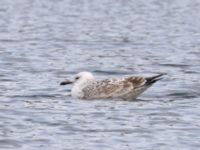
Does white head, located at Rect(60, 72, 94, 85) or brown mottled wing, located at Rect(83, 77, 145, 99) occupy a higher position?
white head, located at Rect(60, 72, 94, 85)

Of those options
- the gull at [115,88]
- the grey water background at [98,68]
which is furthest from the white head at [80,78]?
the grey water background at [98,68]

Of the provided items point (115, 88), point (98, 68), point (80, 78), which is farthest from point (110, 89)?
point (98, 68)

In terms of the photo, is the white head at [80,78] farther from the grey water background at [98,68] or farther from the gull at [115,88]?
the grey water background at [98,68]

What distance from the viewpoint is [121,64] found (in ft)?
82.3

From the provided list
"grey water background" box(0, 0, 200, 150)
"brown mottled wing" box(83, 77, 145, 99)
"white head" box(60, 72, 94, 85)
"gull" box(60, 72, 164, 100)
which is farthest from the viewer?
"white head" box(60, 72, 94, 85)

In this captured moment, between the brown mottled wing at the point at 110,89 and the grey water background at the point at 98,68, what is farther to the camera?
the brown mottled wing at the point at 110,89

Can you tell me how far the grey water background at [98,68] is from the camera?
51.1 ft

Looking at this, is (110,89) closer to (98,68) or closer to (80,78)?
(80,78)

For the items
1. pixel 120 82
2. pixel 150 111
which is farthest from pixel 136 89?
pixel 150 111

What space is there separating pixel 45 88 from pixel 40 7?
19970mm

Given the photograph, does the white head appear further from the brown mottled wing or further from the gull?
the brown mottled wing

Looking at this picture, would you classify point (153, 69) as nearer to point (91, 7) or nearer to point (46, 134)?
point (46, 134)

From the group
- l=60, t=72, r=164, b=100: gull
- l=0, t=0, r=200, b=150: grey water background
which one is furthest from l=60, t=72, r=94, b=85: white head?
l=0, t=0, r=200, b=150: grey water background

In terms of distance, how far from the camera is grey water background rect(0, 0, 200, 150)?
51.1 feet
